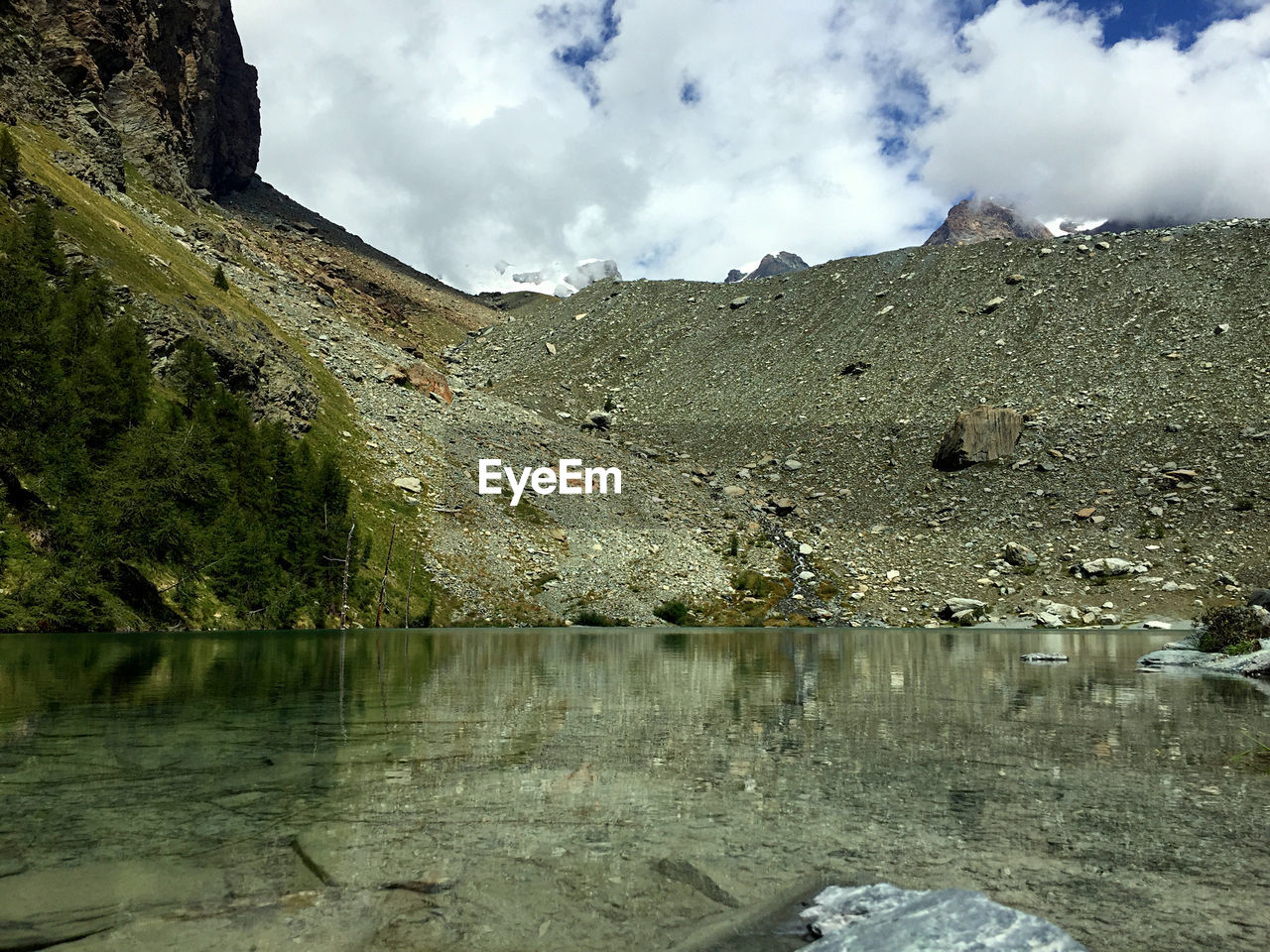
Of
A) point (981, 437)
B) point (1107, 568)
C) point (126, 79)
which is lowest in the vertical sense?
point (1107, 568)

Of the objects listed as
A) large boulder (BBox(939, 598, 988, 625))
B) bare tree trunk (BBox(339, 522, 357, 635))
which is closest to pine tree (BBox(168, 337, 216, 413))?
bare tree trunk (BBox(339, 522, 357, 635))

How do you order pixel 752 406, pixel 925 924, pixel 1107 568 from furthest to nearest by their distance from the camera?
pixel 752 406 → pixel 1107 568 → pixel 925 924

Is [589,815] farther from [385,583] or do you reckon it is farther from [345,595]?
[385,583]

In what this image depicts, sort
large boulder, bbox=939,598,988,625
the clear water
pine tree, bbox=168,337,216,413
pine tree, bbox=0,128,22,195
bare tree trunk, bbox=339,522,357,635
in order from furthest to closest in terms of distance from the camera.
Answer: large boulder, bbox=939,598,988,625
pine tree, bbox=168,337,216,413
pine tree, bbox=0,128,22,195
bare tree trunk, bbox=339,522,357,635
the clear water

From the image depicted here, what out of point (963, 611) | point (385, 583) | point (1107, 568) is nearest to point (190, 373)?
point (385, 583)

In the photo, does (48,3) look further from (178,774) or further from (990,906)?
(990,906)

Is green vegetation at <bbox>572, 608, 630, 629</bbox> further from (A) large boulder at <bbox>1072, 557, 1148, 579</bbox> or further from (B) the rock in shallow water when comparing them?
(B) the rock in shallow water

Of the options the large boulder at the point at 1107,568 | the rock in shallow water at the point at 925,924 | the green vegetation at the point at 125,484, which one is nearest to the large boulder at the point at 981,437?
the large boulder at the point at 1107,568
